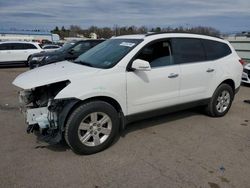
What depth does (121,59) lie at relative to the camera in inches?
162

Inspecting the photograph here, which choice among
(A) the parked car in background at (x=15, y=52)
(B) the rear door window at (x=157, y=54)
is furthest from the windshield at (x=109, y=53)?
(A) the parked car in background at (x=15, y=52)

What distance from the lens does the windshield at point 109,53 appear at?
4193 millimetres

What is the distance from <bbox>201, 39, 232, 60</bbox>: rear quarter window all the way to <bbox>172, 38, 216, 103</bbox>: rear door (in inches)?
4.4

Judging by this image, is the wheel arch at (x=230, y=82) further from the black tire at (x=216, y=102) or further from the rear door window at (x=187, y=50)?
the rear door window at (x=187, y=50)

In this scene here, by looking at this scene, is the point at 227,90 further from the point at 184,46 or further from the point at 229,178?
A: the point at 229,178

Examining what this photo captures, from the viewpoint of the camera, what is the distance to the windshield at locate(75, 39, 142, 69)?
4193 mm

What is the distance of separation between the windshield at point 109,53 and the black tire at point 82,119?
2.18ft

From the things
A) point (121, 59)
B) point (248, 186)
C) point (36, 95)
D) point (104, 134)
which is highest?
point (121, 59)

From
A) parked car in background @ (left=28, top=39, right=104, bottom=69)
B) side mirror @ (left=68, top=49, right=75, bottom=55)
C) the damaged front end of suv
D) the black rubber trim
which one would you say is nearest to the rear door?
the black rubber trim

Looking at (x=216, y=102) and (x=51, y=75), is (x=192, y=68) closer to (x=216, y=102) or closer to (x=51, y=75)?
(x=216, y=102)

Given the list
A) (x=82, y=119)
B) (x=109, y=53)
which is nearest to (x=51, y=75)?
(x=82, y=119)

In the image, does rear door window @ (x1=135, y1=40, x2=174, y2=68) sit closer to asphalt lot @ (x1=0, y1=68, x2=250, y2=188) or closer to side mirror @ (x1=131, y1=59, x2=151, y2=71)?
side mirror @ (x1=131, y1=59, x2=151, y2=71)

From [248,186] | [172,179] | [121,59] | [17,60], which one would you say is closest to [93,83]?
[121,59]

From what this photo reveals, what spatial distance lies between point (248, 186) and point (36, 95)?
10.8 ft
